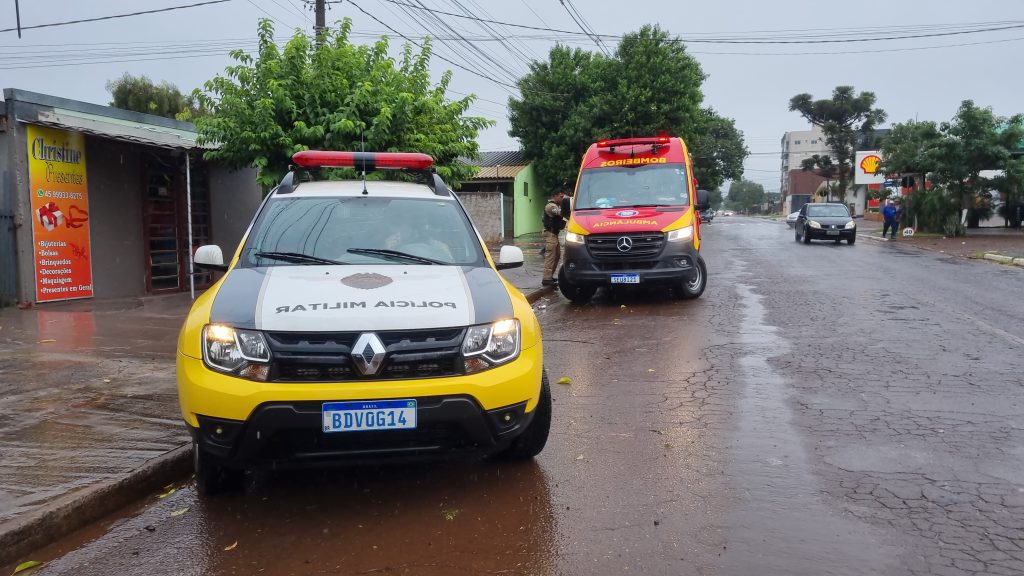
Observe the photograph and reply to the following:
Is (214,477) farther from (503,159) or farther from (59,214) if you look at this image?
(503,159)

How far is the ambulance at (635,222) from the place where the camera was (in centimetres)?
1115

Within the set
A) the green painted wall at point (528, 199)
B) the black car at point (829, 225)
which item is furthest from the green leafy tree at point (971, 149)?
the green painted wall at point (528, 199)

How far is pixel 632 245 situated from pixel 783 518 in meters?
7.62

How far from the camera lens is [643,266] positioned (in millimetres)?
11250

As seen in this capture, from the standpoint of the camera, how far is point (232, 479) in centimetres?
419

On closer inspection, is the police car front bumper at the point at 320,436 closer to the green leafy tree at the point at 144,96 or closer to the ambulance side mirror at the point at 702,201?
the ambulance side mirror at the point at 702,201

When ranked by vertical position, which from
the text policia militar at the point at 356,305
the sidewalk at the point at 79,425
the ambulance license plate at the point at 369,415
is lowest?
the sidewalk at the point at 79,425

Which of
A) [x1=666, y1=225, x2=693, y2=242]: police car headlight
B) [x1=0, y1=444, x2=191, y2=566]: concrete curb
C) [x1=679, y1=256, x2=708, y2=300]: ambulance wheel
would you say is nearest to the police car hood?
[x1=0, y1=444, x2=191, y2=566]: concrete curb

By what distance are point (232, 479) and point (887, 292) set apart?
1137cm

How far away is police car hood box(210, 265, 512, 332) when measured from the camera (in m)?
3.61

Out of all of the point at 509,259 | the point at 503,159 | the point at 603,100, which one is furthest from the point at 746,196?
the point at 509,259

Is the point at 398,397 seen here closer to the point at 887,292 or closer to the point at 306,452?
the point at 306,452

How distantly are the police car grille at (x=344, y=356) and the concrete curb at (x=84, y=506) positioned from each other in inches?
52.1

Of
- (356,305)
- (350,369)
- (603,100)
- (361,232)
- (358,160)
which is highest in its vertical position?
(603,100)
